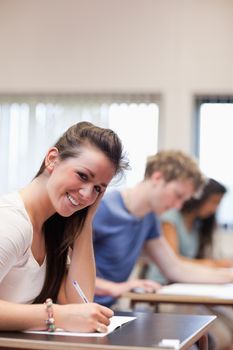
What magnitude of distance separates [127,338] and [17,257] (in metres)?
0.33

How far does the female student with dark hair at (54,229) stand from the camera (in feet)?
5.15

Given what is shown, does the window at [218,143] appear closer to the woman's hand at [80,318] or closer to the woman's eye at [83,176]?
the woman's eye at [83,176]

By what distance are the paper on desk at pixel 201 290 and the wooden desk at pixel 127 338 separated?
3.39ft

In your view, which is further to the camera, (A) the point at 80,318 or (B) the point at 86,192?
(B) the point at 86,192

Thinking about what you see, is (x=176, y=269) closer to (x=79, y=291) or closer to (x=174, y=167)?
(x=174, y=167)

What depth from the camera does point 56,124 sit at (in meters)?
5.47

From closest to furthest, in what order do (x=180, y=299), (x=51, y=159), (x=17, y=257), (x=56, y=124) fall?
(x=17, y=257)
(x=51, y=159)
(x=180, y=299)
(x=56, y=124)

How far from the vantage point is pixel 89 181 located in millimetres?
1697

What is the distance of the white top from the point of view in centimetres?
158

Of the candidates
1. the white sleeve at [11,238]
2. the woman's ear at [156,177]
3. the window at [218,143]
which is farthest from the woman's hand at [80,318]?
the window at [218,143]

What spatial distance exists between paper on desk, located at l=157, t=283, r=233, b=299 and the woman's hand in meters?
1.26

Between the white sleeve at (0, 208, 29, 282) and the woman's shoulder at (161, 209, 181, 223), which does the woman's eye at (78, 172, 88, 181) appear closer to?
the white sleeve at (0, 208, 29, 282)

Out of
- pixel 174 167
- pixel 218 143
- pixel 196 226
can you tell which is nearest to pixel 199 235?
pixel 196 226

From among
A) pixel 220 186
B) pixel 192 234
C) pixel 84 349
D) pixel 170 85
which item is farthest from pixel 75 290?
pixel 170 85
